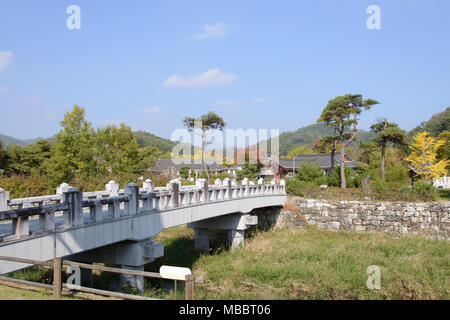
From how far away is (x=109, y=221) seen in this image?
9.46 meters

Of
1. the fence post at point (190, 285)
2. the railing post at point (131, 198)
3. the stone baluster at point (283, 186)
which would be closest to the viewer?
the fence post at point (190, 285)

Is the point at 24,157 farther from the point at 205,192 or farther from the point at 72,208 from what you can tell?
the point at 72,208

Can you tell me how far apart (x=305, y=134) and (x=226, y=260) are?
5488 inches

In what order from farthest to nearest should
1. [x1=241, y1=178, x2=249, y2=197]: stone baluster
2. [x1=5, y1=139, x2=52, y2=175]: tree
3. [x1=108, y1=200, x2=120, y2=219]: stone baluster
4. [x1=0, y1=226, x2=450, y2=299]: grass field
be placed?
[x1=5, y1=139, x2=52, y2=175]: tree < [x1=241, y1=178, x2=249, y2=197]: stone baluster < [x1=0, y1=226, x2=450, y2=299]: grass field < [x1=108, y1=200, x2=120, y2=219]: stone baluster

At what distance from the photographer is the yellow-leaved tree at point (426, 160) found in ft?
104

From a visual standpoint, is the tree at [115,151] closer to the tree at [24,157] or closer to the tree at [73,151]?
the tree at [73,151]

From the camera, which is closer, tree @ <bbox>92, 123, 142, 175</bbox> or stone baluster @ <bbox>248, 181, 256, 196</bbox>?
stone baluster @ <bbox>248, 181, 256, 196</bbox>

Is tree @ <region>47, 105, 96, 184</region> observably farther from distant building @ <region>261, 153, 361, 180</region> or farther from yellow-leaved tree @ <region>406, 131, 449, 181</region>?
yellow-leaved tree @ <region>406, 131, 449, 181</region>

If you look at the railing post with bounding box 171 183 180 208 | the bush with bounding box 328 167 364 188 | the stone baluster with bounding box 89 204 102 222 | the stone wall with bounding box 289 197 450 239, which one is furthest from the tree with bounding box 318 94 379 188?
the stone baluster with bounding box 89 204 102 222

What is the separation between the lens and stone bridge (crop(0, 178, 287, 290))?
23.4 ft

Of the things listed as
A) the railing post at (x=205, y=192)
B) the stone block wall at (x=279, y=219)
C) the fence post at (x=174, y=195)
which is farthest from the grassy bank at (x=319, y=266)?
the fence post at (x=174, y=195)

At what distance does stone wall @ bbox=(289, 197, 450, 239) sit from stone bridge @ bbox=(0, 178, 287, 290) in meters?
7.10

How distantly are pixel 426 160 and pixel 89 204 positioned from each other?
32.7 metres

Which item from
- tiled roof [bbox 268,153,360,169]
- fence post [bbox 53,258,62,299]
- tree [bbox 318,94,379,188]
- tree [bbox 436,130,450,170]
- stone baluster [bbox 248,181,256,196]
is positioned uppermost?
tree [bbox 318,94,379,188]
